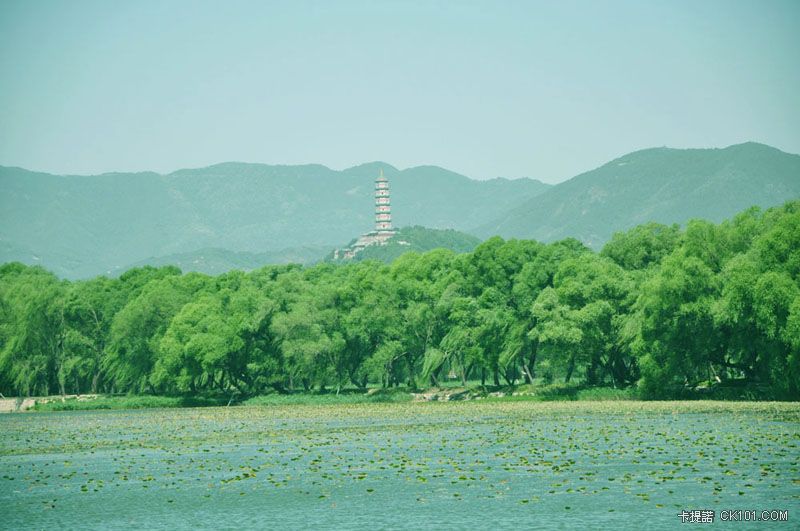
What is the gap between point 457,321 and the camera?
104 m

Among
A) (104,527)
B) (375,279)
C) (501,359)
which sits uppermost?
(375,279)

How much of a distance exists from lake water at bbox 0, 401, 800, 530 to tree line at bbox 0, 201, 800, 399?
7584 millimetres

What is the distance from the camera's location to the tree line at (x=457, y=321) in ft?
263

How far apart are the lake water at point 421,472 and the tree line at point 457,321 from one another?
7.58m

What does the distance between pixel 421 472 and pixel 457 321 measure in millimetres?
57404

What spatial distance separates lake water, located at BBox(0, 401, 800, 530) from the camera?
37375mm

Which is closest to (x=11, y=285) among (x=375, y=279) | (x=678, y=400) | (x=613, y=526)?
(x=375, y=279)

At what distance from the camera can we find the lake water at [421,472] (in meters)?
37.4

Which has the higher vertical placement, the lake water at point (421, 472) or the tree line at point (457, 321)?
the tree line at point (457, 321)

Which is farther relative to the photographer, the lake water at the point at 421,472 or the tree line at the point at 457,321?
the tree line at the point at 457,321

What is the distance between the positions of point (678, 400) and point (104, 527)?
55.3 meters

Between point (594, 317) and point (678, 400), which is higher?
point (594, 317)

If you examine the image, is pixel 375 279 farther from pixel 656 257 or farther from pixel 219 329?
pixel 656 257

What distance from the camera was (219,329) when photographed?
109 meters
